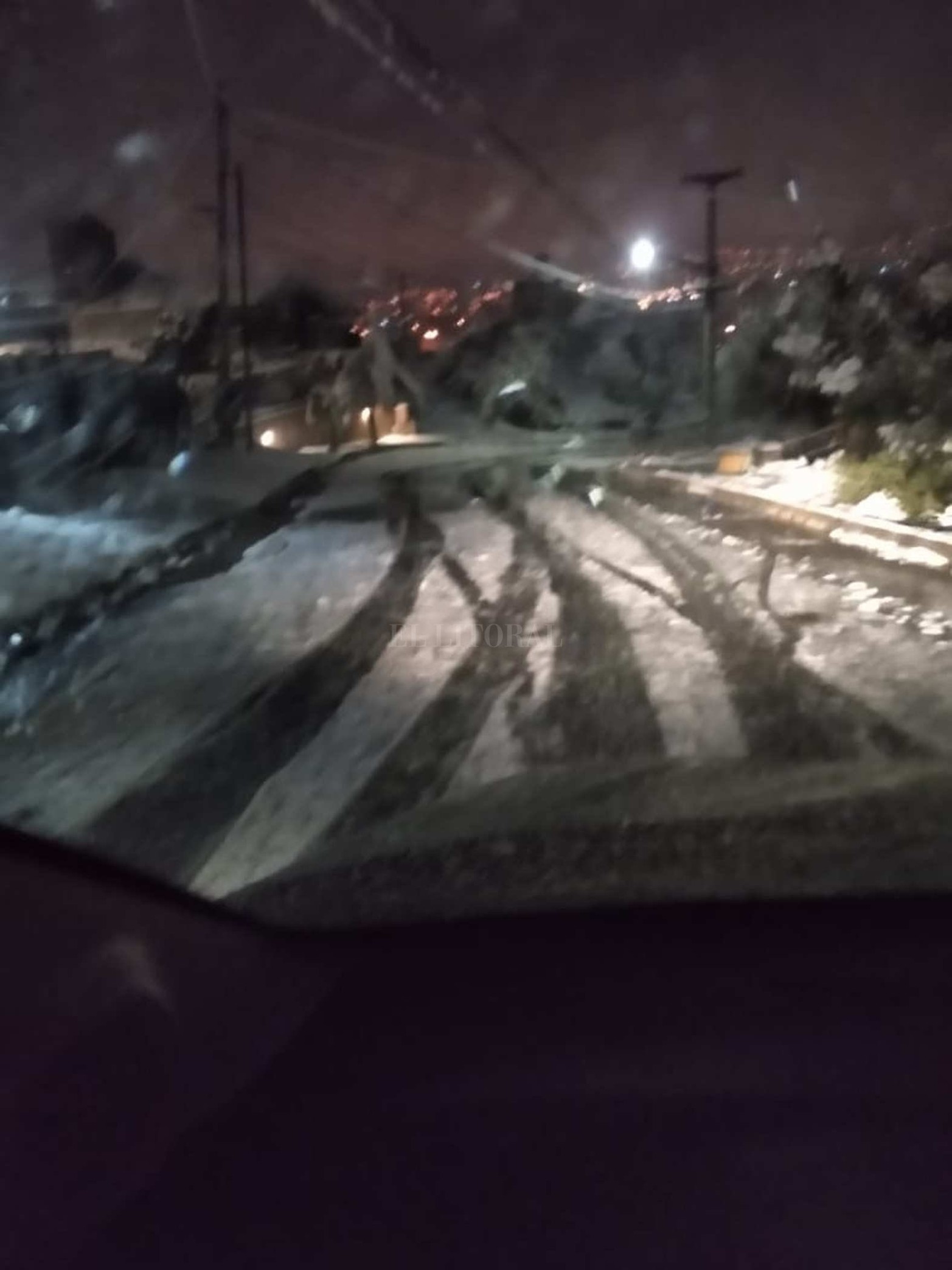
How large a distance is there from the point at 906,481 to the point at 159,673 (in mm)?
14742

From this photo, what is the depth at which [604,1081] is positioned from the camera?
14.8 ft

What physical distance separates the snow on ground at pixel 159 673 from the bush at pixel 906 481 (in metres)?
8.40

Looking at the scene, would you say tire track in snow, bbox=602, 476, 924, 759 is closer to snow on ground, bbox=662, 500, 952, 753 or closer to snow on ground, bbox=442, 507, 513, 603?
snow on ground, bbox=662, 500, 952, 753

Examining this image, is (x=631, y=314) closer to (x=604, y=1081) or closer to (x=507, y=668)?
(x=507, y=668)

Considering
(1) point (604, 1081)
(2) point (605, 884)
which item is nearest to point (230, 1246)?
(1) point (604, 1081)

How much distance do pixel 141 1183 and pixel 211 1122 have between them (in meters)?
0.41

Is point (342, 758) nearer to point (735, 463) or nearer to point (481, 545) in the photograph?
point (481, 545)

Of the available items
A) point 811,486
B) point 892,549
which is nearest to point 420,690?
point 892,549

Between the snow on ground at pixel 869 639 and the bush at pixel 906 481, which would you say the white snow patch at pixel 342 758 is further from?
the bush at pixel 906 481

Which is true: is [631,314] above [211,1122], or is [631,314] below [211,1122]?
above

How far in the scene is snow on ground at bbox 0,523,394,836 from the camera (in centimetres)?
991

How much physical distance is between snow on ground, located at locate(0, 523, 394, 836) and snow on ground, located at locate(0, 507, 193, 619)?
107 cm

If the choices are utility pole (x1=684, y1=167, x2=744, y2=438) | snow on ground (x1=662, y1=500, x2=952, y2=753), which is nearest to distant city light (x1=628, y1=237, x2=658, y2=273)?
utility pole (x1=684, y1=167, x2=744, y2=438)

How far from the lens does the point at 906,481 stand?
24.7 metres
